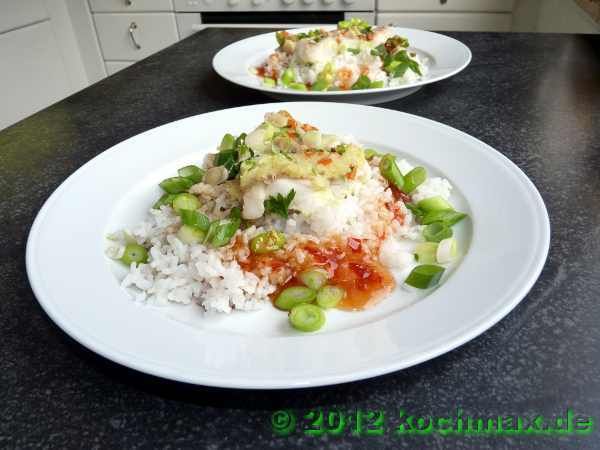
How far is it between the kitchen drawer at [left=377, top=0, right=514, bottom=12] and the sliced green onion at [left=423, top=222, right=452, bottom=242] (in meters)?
3.19

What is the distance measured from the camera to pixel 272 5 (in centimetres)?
404

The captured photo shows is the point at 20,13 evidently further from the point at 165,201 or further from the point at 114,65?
the point at 165,201

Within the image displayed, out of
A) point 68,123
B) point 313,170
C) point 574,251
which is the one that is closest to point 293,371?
point 313,170

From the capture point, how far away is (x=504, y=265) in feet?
3.04

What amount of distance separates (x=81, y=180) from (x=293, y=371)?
33.3 inches

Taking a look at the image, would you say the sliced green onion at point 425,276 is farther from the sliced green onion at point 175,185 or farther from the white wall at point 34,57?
the white wall at point 34,57

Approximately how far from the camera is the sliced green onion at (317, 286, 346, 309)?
3.21 ft

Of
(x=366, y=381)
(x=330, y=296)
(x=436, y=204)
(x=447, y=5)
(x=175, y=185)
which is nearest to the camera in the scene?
(x=366, y=381)

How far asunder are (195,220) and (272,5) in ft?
11.2

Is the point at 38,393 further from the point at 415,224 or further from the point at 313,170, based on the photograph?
the point at 415,224

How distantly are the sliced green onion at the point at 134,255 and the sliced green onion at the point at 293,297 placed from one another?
1.10 feet

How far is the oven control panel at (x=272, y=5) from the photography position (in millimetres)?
3902

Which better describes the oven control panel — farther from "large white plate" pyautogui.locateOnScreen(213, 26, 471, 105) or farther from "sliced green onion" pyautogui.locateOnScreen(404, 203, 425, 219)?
"sliced green onion" pyautogui.locateOnScreen(404, 203, 425, 219)

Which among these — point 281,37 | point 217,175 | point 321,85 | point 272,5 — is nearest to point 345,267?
point 217,175
